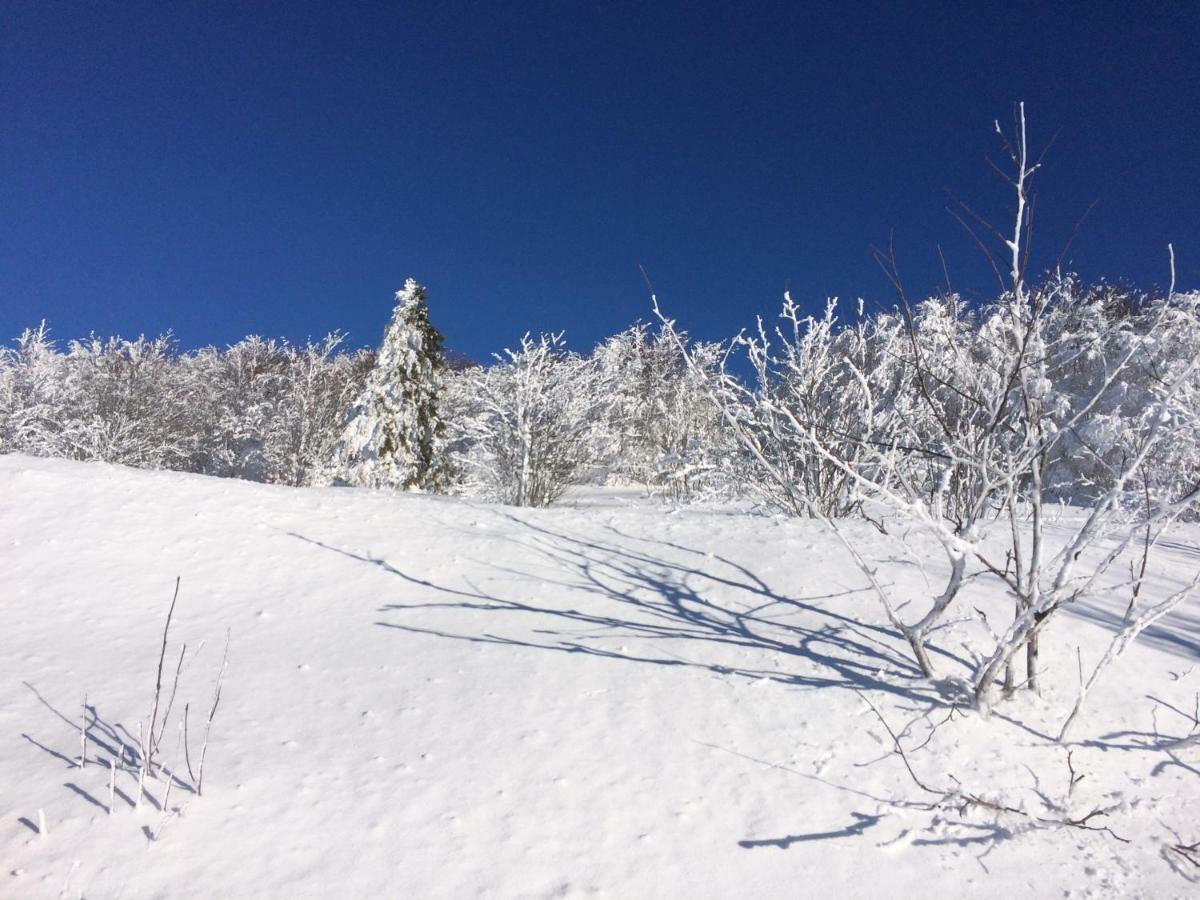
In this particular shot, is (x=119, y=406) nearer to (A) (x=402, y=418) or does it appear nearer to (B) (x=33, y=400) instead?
(B) (x=33, y=400)

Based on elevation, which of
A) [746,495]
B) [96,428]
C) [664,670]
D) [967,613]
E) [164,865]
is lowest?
[164,865]

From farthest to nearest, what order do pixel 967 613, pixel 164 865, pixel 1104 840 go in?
pixel 967 613 < pixel 1104 840 < pixel 164 865

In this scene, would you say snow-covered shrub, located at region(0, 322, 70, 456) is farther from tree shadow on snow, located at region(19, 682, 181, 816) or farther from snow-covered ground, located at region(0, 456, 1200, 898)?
tree shadow on snow, located at region(19, 682, 181, 816)

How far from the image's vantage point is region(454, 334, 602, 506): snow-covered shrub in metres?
16.6

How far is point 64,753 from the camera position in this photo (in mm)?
3533

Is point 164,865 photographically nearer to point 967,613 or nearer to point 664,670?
point 664,670

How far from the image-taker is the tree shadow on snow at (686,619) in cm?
446

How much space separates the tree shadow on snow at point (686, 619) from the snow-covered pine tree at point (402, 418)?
1275 centimetres

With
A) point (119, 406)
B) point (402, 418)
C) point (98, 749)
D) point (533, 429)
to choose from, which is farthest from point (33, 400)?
point (98, 749)

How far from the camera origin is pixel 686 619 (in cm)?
532

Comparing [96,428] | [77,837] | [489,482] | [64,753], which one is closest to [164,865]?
[77,837]

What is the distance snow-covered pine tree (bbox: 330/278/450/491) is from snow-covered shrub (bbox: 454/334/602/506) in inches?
90.4

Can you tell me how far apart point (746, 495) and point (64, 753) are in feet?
32.6

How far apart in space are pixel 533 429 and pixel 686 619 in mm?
11850
